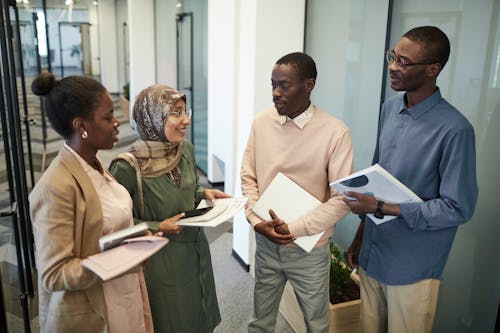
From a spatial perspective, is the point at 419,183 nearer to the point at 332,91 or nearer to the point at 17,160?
the point at 332,91

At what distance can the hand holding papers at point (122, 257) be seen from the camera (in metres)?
1.10

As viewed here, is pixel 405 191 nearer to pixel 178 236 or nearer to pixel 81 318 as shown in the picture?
pixel 178 236

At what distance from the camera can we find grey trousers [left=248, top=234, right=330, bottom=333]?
188 cm

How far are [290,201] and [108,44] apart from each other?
1297 centimetres

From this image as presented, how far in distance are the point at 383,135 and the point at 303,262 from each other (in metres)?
0.66

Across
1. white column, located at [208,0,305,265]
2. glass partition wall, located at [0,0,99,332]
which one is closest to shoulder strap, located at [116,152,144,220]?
glass partition wall, located at [0,0,99,332]

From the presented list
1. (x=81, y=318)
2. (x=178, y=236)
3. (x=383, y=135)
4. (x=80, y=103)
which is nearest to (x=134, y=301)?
(x=81, y=318)

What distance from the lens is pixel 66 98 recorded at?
125 centimetres

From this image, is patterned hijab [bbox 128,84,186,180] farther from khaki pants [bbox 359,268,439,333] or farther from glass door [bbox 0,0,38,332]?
khaki pants [bbox 359,268,439,333]

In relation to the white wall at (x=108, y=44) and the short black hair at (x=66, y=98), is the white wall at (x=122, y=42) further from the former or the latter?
the short black hair at (x=66, y=98)

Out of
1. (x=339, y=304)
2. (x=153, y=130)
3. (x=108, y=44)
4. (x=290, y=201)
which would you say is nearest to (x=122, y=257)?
(x=153, y=130)

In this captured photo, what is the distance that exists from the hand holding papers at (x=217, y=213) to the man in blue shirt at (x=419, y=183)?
0.46 metres

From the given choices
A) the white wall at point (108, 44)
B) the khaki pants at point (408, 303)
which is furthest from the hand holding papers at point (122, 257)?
the white wall at point (108, 44)

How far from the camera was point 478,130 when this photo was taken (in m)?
1.97
